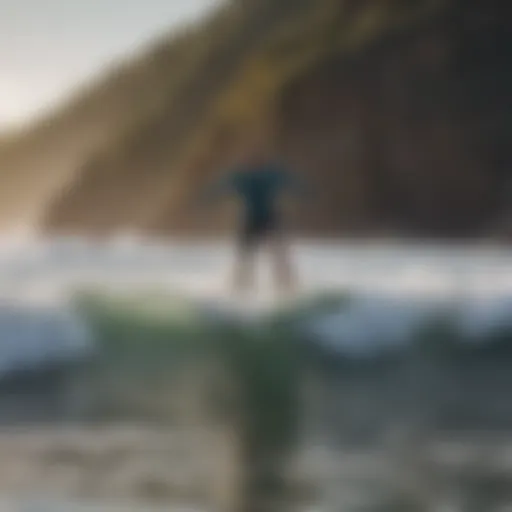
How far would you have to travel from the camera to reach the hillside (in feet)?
4.00

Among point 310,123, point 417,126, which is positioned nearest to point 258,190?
point 310,123

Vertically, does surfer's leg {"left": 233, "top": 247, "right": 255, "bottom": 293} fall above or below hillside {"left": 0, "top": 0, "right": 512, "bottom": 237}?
below

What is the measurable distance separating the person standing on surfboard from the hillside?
0.02m

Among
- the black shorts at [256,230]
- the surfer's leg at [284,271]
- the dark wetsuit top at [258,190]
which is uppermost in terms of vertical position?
the dark wetsuit top at [258,190]

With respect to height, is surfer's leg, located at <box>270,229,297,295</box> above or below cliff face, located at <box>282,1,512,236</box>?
below

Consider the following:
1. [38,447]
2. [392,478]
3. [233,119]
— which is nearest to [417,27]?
[233,119]

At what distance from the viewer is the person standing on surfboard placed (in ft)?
3.97

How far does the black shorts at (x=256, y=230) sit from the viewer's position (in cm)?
121

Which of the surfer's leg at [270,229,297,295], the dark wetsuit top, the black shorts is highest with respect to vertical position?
the dark wetsuit top

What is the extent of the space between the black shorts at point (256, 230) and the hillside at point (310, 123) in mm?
31

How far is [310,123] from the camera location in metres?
1.23

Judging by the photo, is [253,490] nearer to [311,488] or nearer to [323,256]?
[311,488]

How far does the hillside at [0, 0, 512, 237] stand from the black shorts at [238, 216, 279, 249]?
0.10 ft

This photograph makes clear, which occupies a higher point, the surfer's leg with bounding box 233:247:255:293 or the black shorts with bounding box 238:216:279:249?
the black shorts with bounding box 238:216:279:249
